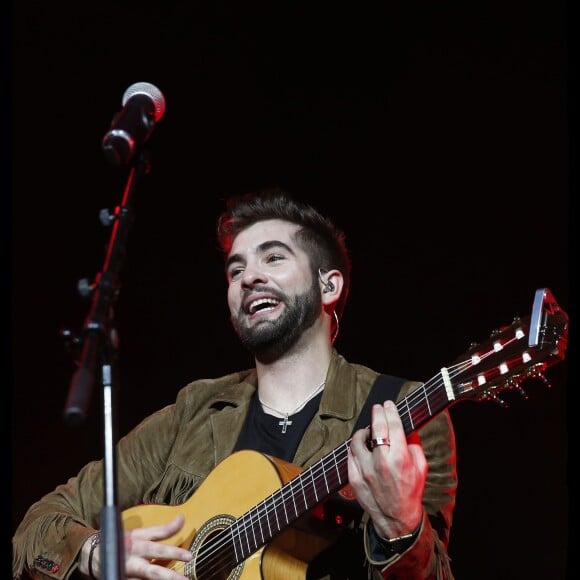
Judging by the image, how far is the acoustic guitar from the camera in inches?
98.0

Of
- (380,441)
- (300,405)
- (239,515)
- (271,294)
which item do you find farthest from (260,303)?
(380,441)

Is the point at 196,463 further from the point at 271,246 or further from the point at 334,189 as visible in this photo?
the point at 334,189

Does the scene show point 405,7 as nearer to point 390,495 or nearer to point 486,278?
point 486,278

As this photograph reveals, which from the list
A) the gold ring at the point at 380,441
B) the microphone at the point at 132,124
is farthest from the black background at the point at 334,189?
the microphone at the point at 132,124

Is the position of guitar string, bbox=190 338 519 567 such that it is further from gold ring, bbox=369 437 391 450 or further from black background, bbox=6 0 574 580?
black background, bbox=6 0 574 580

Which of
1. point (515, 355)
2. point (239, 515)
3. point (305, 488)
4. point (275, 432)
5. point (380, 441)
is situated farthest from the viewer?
point (275, 432)

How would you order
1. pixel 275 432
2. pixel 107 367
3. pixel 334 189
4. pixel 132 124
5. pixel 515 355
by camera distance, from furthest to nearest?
pixel 334 189, pixel 275 432, pixel 515 355, pixel 132 124, pixel 107 367

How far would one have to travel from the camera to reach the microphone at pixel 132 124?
2.23m

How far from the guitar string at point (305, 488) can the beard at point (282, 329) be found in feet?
2.51

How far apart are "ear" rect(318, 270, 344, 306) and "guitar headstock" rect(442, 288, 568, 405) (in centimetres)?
117

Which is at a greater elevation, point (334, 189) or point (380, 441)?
point (334, 189)

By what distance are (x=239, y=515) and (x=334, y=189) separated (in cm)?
201

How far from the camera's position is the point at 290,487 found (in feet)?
9.54

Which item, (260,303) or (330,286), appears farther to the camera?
(330,286)
